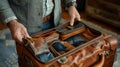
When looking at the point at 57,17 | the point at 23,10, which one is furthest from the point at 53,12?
the point at 23,10

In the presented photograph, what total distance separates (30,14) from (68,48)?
0.32 m

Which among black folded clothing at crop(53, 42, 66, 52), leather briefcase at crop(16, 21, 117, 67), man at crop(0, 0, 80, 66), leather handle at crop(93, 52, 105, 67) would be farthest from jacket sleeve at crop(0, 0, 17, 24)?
leather handle at crop(93, 52, 105, 67)

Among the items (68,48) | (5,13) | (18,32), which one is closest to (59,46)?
(68,48)

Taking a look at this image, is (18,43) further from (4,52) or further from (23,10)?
(4,52)

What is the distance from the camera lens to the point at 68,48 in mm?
902

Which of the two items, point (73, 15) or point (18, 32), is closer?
point (18, 32)

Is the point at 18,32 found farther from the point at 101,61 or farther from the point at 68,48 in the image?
the point at 101,61

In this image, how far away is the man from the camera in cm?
96

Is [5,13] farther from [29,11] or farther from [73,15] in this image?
[73,15]

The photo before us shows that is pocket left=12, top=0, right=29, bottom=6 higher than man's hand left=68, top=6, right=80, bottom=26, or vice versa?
pocket left=12, top=0, right=29, bottom=6

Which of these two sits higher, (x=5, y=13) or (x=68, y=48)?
(x=5, y=13)

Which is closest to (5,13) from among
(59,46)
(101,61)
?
(59,46)

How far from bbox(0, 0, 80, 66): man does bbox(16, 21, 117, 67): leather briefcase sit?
8cm

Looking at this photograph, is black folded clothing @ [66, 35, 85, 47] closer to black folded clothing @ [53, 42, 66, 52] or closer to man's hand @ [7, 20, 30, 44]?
black folded clothing @ [53, 42, 66, 52]
